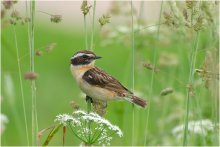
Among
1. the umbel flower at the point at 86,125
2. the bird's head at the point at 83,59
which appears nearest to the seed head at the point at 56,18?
the umbel flower at the point at 86,125

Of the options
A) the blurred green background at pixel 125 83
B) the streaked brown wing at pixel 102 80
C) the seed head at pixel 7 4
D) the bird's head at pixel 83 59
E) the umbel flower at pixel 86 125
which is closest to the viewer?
the umbel flower at pixel 86 125

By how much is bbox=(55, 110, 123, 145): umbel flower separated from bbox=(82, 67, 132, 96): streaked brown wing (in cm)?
123

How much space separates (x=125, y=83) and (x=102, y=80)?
1839 mm

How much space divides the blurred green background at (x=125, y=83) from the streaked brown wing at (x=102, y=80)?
0.11m

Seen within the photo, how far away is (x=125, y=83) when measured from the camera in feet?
24.3

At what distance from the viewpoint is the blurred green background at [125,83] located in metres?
5.86

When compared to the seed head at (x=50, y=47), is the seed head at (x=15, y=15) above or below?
above

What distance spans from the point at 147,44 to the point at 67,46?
26.1ft

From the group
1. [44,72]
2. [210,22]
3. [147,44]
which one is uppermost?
[210,22]

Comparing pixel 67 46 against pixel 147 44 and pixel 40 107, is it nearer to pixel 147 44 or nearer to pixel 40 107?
pixel 40 107

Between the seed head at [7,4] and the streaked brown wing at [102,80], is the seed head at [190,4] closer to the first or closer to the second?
the seed head at [7,4]

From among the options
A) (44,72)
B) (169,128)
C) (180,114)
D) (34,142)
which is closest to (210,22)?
(34,142)

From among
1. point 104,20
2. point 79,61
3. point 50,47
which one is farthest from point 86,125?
point 79,61

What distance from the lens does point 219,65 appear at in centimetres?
452
